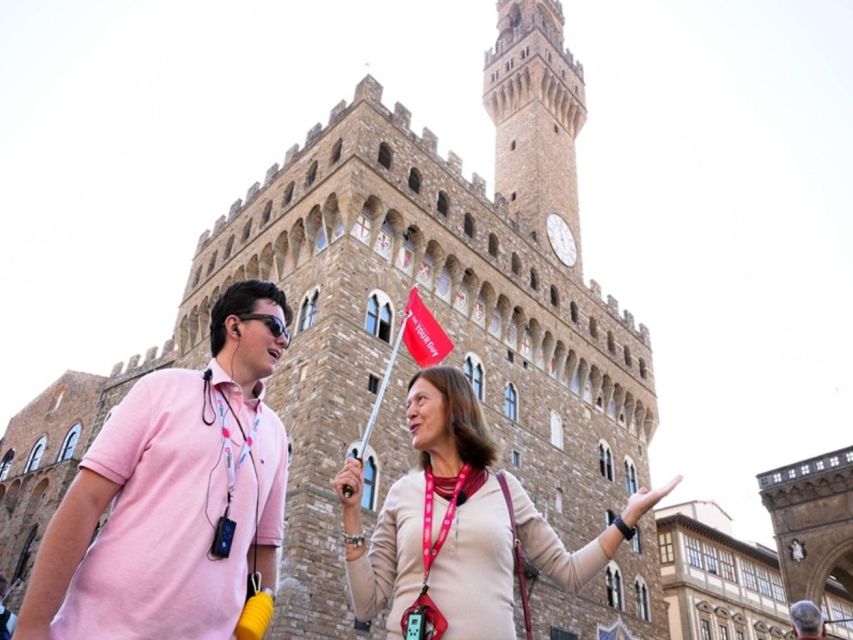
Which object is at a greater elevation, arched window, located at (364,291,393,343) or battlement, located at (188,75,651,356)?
battlement, located at (188,75,651,356)

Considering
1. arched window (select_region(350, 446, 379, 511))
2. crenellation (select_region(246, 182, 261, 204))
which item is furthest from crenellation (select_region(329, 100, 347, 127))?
arched window (select_region(350, 446, 379, 511))

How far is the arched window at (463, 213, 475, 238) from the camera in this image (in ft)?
64.7

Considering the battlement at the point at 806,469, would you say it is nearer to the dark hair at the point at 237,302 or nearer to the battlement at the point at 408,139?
the battlement at the point at 408,139

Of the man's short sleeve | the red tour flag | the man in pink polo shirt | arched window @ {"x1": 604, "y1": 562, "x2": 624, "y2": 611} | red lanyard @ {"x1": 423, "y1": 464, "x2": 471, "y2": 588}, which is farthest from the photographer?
arched window @ {"x1": 604, "y1": 562, "x2": 624, "y2": 611}

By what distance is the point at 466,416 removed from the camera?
9.65 ft

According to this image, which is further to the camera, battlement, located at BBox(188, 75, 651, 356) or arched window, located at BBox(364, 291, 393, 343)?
battlement, located at BBox(188, 75, 651, 356)

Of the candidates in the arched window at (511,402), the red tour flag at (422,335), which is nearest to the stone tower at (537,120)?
the arched window at (511,402)

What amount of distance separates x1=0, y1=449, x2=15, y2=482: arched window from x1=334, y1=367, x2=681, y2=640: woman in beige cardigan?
1167 inches

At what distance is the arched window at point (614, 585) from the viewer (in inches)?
794

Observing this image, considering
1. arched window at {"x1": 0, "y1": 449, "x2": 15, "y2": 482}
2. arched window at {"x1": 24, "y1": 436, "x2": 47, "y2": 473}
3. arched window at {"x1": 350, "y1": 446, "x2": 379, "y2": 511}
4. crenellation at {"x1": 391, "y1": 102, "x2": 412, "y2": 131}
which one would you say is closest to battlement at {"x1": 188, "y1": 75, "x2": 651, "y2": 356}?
crenellation at {"x1": 391, "y1": 102, "x2": 412, "y2": 131}

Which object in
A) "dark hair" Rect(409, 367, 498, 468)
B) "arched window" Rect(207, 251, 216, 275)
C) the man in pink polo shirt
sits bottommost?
the man in pink polo shirt

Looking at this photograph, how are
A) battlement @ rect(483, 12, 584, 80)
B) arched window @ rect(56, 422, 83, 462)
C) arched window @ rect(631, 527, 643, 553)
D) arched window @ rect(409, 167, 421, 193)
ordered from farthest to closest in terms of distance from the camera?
1. battlement @ rect(483, 12, 584, 80)
2. arched window @ rect(56, 422, 83, 462)
3. arched window @ rect(631, 527, 643, 553)
4. arched window @ rect(409, 167, 421, 193)

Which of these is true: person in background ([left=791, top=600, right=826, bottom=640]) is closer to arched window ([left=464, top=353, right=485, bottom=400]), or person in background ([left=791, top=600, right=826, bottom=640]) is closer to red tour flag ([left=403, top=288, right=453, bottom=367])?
red tour flag ([left=403, top=288, right=453, bottom=367])

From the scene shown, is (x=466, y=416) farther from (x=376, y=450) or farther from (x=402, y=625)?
(x=376, y=450)
